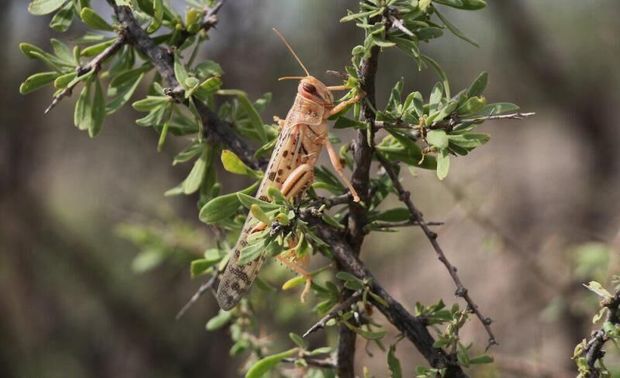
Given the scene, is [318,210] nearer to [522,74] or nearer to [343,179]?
[343,179]

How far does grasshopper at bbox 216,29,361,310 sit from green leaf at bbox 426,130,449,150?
3.9 inches

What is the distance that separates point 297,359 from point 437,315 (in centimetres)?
21

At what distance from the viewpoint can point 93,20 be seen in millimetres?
922

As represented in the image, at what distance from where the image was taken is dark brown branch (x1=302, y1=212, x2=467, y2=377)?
0.84 metres

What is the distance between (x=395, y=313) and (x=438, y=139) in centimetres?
24

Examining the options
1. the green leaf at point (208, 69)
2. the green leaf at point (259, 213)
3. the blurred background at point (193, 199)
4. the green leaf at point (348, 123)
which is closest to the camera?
the green leaf at point (259, 213)

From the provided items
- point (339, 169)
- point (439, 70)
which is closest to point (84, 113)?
point (339, 169)

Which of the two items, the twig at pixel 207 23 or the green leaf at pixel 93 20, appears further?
the twig at pixel 207 23

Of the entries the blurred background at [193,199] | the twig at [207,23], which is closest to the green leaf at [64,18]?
the twig at [207,23]

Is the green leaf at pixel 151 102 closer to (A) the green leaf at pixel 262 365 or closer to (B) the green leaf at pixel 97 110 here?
(B) the green leaf at pixel 97 110

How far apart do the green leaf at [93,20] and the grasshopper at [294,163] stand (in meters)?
0.27

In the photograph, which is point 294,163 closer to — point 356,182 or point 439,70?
point 356,182

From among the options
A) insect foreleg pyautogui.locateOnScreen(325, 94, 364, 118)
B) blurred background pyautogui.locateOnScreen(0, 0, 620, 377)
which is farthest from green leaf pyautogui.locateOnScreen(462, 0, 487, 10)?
blurred background pyautogui.locateOnScreen(0, 0, 620, 377)

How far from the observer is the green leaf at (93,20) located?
35.3 inches
